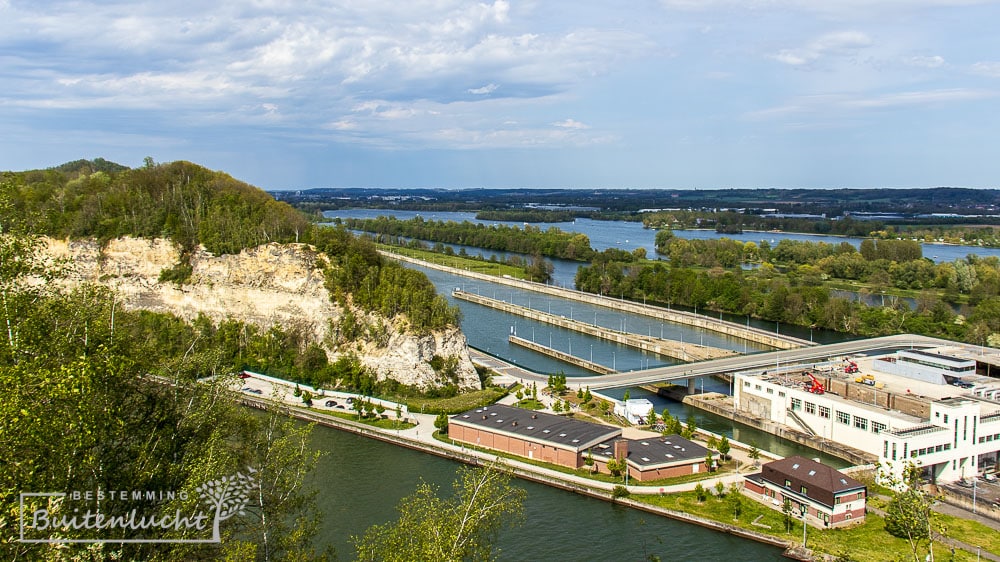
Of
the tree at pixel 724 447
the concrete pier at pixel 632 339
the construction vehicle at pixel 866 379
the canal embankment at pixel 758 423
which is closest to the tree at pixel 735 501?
the tree at pixel 724 447

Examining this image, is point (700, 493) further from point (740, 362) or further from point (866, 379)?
point (740, 362)

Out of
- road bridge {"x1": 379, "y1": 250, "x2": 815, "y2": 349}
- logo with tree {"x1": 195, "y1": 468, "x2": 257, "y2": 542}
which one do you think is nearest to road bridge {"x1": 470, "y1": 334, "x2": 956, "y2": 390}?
road bridge {"x1": 379, "y1": 250, "x2": 815, "y2": 349}

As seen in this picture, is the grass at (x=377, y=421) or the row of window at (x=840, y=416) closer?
the row of window at (x=840, y=416)

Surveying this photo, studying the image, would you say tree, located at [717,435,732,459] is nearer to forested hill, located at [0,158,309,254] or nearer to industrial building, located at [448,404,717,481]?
industrial building, located at [448,404,717,481]

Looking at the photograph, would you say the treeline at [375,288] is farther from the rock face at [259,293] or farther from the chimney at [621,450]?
the chimney at [621,450]

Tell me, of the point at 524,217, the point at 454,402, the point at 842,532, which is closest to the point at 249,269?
the point at 454,402
